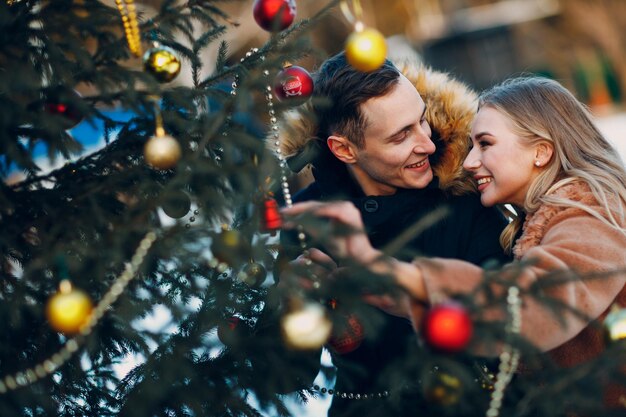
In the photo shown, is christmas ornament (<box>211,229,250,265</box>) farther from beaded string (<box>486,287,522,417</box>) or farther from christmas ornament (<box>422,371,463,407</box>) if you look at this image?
beaded string (<box>486,287,522,417</box>)

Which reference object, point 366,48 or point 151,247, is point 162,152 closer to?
point 151,247

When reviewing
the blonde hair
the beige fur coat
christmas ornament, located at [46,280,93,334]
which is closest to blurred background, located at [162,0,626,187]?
the blonde hair

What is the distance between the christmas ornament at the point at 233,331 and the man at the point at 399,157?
1.97ft

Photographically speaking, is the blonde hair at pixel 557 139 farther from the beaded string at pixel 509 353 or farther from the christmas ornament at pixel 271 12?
the christmas ornament at pixel 271 12

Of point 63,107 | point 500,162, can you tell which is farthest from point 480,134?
point 63,107

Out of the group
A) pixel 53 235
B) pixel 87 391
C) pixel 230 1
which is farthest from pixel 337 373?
pixel 230 1

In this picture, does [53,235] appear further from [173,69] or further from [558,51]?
[558,51]

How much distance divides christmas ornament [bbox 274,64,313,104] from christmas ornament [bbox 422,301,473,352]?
0.86 meters

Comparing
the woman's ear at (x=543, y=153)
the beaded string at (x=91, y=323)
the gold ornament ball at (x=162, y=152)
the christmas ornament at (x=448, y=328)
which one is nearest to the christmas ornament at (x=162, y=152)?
the gold ornament ball at (x=162, y=152)

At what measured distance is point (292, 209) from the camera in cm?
178

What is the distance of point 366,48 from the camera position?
1.94m

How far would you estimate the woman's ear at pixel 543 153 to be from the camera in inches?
101

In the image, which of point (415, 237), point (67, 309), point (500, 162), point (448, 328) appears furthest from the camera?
point (415, 237)

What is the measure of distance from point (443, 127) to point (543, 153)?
1.61 feet
